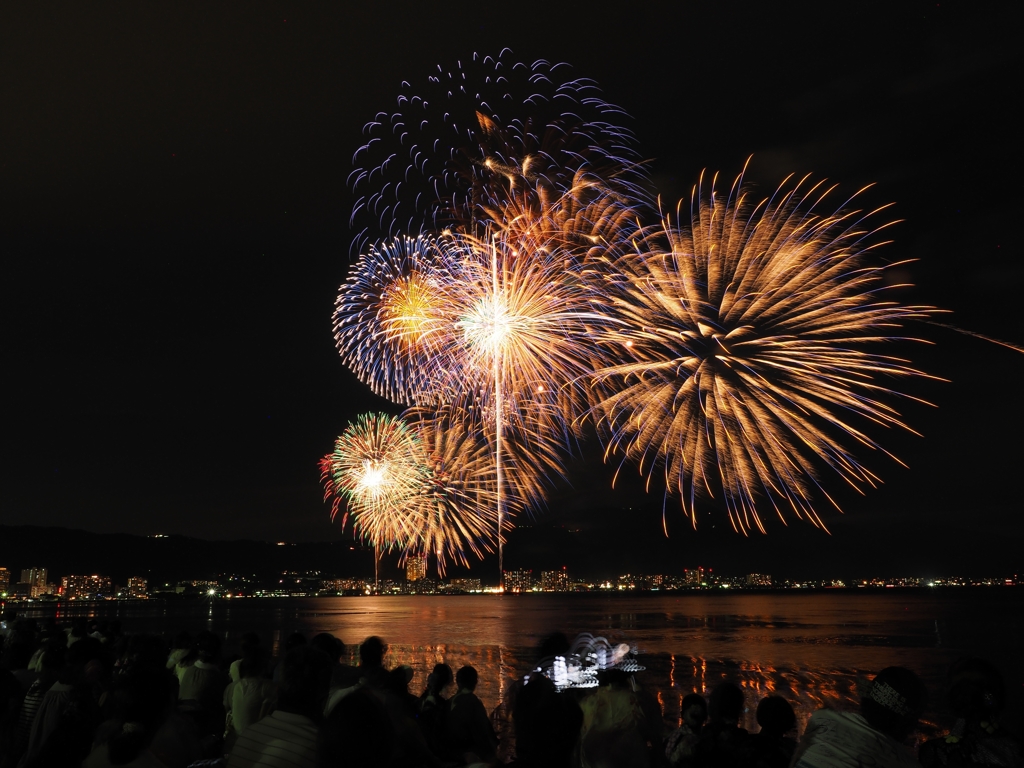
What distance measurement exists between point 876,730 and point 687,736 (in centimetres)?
387

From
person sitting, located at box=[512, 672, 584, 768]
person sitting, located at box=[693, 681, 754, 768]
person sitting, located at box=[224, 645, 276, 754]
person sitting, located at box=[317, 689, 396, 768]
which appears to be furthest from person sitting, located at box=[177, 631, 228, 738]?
person sitting, located at box=[317, 689, 396, 768]

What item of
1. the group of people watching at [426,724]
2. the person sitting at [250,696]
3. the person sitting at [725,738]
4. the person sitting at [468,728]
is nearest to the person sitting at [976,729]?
the group of people watching at [426,724]

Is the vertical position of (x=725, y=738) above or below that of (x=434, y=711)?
above

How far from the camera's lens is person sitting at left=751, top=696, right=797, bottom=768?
600cm

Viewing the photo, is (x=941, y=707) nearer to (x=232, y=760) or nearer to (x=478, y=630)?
(x=232, y=760)

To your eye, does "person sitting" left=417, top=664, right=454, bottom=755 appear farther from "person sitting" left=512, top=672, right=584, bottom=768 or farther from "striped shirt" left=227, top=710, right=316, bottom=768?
"person sitting" left=512, top=672, right=584, bottom=768

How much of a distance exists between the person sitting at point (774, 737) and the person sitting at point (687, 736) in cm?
105

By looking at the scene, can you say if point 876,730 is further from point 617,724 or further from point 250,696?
point 250,696

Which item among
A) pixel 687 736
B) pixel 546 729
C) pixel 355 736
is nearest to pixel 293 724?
pixel 355 736

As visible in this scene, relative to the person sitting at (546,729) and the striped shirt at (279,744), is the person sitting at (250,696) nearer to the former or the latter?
the striped shirt at (279,744)

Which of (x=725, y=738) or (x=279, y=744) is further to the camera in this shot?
(x=725, y=738)

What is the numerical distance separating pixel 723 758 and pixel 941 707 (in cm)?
2253

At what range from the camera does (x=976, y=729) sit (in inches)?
193

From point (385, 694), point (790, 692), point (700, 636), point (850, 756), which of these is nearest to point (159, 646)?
point (385, 694)
